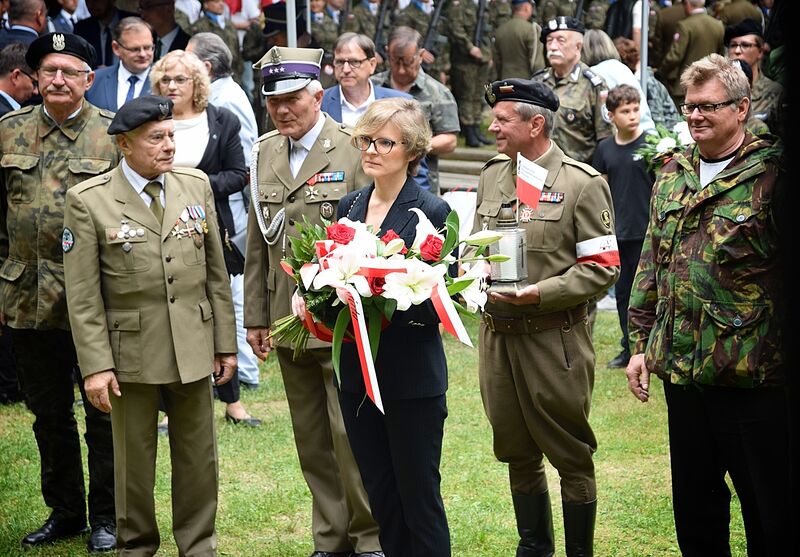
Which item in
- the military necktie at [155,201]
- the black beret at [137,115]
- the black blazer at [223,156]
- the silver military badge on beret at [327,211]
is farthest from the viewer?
the black blazer at [223,156]

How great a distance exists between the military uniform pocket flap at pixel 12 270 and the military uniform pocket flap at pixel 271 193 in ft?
3.83

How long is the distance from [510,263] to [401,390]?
615mm

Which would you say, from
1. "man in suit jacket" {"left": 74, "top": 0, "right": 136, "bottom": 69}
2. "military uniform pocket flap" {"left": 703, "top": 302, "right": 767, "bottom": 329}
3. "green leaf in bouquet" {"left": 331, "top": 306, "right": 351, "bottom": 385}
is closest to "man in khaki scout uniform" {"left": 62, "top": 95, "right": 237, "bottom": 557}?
"green leaf in bouquet" {"left": 331, "top": 306, "right": 351, "bottom": 385}

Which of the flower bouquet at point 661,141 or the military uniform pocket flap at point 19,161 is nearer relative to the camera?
the military uniform pocket flap at point 19,161

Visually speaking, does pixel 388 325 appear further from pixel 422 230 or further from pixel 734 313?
pixel 734 313

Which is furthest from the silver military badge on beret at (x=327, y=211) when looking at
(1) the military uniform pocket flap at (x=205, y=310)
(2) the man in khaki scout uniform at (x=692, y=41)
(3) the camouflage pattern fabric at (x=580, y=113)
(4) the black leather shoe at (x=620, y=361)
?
(2) the man in khaki scout uniform at (x=692, y=41)

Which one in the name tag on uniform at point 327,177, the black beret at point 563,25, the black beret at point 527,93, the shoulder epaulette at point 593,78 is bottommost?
the name tag on uniform at point 327,177

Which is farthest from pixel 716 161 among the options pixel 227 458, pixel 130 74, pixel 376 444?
pixel 130 74

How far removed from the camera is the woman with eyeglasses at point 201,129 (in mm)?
5859

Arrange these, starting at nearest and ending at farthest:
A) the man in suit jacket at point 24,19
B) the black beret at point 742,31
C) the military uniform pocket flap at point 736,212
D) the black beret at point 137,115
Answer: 1. the military uniform pocket flap at point 736,212
2. the black beret at point 137,115
3. the black beret at point 742,31
4. the man in suit jacket at point 24,19

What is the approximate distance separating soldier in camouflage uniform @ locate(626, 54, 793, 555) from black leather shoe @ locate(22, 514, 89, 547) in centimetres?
293

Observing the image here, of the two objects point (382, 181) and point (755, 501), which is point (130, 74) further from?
point (755, 501)

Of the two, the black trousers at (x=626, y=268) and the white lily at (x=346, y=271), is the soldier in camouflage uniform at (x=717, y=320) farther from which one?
the black trousers at (x=626, y=268)

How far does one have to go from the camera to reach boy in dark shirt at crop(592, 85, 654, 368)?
24.8 ft
